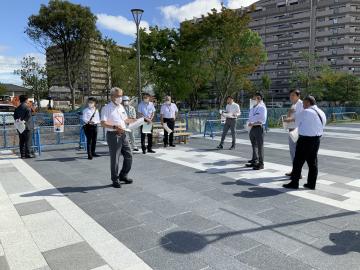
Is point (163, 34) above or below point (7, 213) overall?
above

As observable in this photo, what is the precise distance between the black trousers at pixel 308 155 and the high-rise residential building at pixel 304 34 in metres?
66.4

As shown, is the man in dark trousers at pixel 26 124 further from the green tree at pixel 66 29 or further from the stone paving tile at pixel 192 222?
the green tree at pixel 66 29

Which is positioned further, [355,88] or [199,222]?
[355,88]

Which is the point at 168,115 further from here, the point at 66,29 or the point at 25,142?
the point at 66,29

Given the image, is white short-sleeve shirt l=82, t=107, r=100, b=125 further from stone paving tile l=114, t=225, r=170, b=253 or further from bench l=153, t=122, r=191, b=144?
stone paving tile l=114, t=225, r=170, b=253

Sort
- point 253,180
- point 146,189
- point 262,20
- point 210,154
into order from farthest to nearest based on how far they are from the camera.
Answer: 1. point 262,20
2. point 210,154
3. point 253,180
4. point 146,189

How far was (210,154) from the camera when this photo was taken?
964 cm

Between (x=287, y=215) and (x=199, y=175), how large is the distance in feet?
8.82

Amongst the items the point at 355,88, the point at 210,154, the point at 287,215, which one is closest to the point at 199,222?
the point at 287,215

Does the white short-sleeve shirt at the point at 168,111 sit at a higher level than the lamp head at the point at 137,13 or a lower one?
lower

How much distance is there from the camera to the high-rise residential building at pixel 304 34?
72.3 meters

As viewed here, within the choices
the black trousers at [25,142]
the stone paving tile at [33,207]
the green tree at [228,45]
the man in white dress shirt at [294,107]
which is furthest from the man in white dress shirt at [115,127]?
the green tree at [228,45]

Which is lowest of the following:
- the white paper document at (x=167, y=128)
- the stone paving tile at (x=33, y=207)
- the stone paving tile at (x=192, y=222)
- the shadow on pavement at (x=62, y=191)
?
the stone paving tile at (x=192, y=222)

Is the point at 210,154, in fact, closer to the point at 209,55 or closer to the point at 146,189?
the point at 146,189
